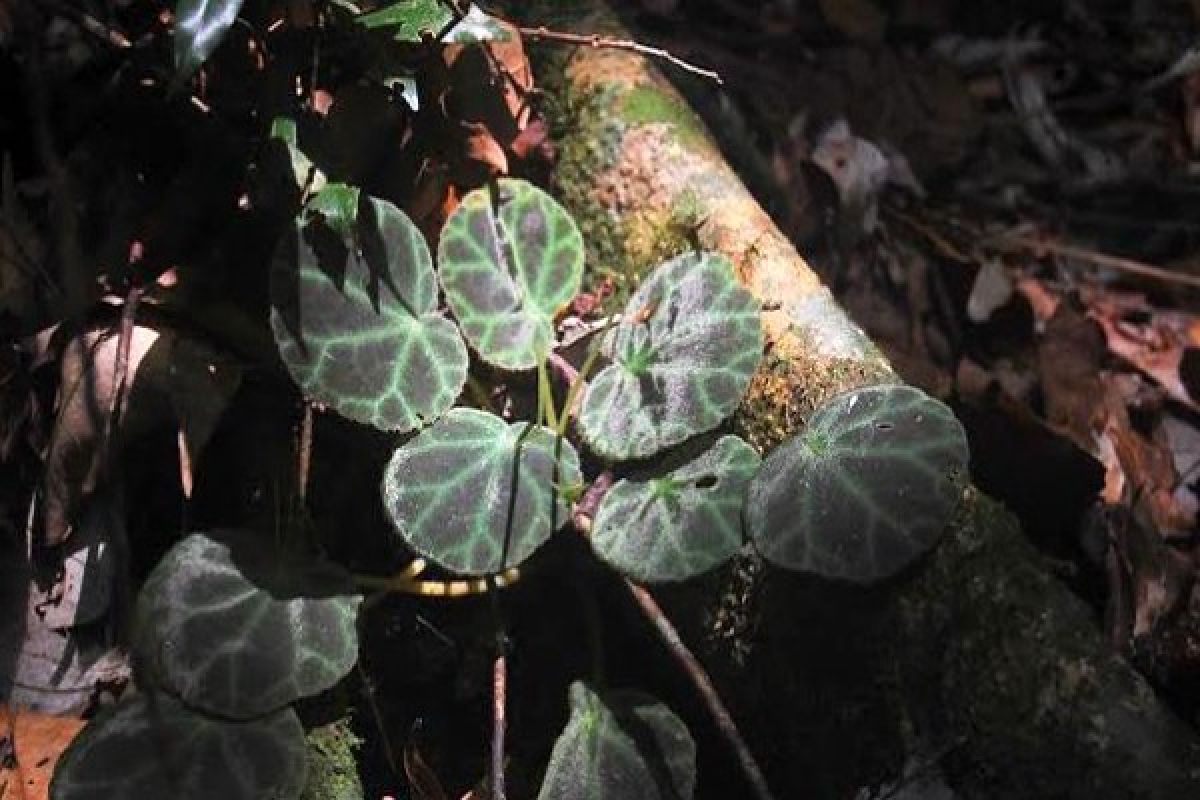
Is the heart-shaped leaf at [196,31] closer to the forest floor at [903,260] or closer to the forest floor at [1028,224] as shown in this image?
the forest floor at [903,260]

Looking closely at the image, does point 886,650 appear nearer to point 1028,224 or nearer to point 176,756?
point 176,756

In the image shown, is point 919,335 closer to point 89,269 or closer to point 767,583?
point 767,583

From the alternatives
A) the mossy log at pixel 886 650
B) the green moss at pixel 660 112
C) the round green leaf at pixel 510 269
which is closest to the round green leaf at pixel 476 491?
the round green leaf at pixel 510 269

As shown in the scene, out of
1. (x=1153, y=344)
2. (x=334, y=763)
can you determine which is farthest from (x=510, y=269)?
(x=1153, y=344)

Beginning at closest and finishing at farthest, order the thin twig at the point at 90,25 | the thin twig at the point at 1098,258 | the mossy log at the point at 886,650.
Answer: the mossy log at the point at 886,650 → the thin twig at the point at 90,25 → the thin twig at the point at 1098,258

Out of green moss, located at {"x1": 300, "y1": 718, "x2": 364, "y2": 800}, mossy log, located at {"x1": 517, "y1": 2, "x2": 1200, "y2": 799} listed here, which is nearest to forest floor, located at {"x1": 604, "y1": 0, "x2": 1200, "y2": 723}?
mossy log, located at {"x1": 517, "y1": 2, "x2": 1200, "y2": 799}

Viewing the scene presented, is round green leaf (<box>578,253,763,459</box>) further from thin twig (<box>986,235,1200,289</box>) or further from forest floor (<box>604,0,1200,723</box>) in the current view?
thin twig (<box>986,235,1200,289</box>)
